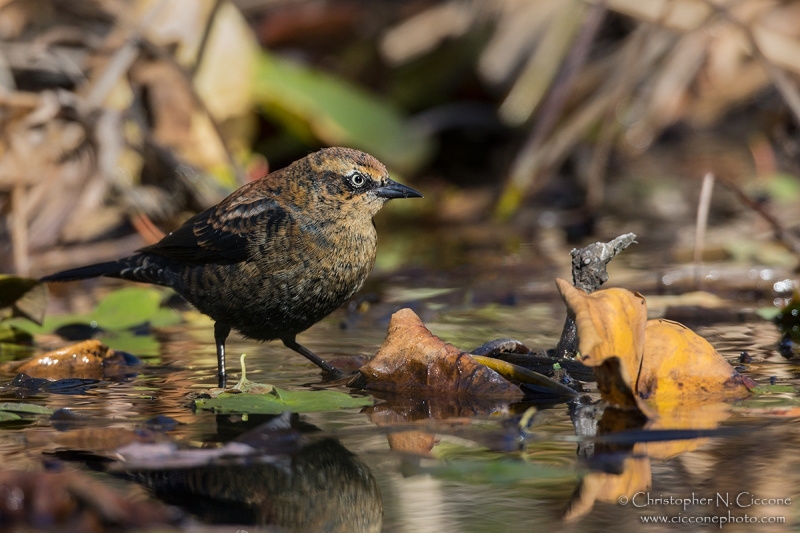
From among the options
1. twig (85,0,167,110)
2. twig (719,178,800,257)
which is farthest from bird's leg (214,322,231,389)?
twig (85,0,167,110)

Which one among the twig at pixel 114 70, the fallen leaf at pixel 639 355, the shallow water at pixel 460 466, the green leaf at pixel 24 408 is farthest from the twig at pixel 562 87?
the green leaf at pixel 24 408

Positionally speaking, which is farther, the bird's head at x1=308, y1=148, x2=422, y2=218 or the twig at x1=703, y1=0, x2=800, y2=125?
the twig at x1=703, y1=0, x2=800, y2=125

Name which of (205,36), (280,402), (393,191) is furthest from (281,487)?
(205,36)

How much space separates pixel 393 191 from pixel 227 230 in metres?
0.79

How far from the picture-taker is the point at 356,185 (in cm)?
488

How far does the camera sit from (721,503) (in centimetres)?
267

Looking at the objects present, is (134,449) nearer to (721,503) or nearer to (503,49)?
(721,503)

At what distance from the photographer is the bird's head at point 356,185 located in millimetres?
4836

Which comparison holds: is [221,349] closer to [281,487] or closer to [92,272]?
[92,272]

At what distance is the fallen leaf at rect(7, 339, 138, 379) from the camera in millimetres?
4352

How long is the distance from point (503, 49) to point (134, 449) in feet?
26.3

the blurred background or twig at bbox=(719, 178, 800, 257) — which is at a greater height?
the blurred background

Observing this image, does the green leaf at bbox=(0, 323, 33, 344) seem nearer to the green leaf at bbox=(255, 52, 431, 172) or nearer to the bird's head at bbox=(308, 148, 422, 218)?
the bird's head at bbox=(308, 148, 422, 218)

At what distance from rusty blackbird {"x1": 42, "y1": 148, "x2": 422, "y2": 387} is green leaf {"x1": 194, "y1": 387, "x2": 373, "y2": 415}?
0.62 meters
